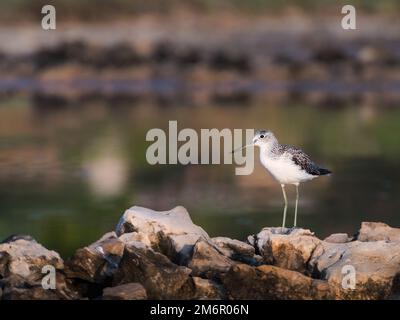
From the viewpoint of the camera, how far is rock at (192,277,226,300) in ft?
30.2

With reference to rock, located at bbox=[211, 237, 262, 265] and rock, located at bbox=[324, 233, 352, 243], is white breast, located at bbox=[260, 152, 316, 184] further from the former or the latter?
rock, located at bbox=[211, 237, 262, 265]

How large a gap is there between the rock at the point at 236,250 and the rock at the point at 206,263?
0.48m

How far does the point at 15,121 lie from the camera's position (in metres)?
27.2

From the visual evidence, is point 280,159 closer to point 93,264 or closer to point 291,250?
point 291,250

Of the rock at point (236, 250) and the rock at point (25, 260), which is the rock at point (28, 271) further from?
the rock at point (236, 250)

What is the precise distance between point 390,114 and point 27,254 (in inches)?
695

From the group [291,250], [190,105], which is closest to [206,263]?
[291,250]

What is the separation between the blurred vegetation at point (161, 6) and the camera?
3738 cm

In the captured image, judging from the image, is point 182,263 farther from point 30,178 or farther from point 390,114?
point 390,114

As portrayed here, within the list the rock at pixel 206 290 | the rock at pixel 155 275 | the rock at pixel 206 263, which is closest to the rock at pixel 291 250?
the rock at pixel 206 263

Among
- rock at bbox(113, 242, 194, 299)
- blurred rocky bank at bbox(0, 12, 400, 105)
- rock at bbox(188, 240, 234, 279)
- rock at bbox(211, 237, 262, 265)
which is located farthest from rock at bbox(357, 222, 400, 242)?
blurred rocky bank at bbox(0, 12, 400, 105)

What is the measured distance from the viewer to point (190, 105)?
A: 29750 mm

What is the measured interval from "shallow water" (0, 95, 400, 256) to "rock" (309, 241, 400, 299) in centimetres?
299

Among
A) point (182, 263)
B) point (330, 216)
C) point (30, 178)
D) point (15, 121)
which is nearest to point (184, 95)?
point (15, 121)
